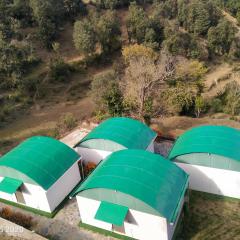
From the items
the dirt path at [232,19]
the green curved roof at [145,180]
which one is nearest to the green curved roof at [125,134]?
the green curved roof at [145,180]

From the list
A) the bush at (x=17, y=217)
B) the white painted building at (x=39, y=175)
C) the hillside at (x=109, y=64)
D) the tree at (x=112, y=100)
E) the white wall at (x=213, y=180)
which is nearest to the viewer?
the bush at (x=17, y=217)

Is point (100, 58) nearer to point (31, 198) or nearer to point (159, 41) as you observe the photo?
point (159, 41)

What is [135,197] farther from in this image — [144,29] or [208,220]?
[144,29]

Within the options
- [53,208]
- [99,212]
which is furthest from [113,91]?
[99,212]

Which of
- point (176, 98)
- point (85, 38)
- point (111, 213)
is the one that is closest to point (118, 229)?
point (111, 213)

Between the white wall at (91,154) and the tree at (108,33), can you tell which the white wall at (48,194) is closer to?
the white wall at (91,154)

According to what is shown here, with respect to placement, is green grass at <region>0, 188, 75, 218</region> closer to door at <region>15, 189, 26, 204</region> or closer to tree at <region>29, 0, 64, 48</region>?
door at <region>15, 189, 26, 204</region>
